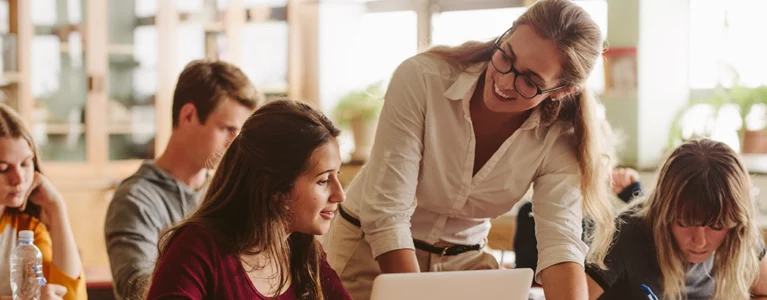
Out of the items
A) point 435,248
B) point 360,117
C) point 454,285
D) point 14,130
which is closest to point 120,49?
point 360,117

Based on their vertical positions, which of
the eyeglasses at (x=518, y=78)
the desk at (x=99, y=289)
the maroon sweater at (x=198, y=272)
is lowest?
the desk at (x=99, y=289)

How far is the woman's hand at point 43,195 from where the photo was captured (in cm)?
230

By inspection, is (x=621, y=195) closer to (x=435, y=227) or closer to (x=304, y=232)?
(x=435, y=227)

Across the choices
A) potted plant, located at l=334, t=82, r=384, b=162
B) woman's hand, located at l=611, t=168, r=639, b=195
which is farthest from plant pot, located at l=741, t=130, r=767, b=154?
potted plant, located at l=334, t=82, r=384, b=162

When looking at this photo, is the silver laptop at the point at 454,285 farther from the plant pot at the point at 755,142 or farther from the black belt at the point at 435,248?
the plant pot at the point at 755,142

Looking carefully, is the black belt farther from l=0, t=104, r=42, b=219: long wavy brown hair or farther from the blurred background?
the blurred background

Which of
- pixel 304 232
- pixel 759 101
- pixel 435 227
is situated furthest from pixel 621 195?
pixel 759 101

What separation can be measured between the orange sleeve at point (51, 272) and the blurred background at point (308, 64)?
7.76ft

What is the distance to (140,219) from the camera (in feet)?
7.24

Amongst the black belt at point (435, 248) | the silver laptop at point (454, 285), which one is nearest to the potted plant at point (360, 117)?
the black belt at point (435, 248)

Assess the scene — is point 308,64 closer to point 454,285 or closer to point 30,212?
point 30,212

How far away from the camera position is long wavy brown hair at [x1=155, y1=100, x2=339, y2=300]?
1.58 meters

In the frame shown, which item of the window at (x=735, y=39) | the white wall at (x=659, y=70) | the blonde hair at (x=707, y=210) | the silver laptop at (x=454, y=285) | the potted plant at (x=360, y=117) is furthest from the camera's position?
the potted plant at (x=360, y=117)

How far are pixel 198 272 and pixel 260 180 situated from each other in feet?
0.64
